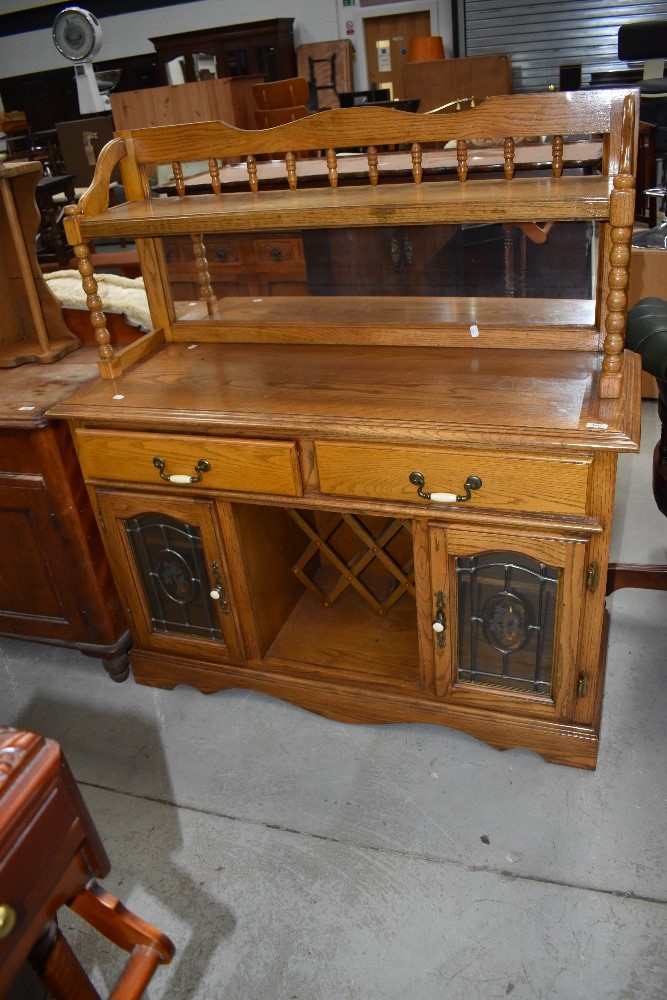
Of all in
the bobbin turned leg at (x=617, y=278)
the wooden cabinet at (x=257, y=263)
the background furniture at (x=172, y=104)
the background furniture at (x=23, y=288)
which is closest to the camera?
the bobbin turned leg at (x=617, y=278)

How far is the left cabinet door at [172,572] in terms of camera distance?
195cm

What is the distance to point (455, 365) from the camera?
1874mm

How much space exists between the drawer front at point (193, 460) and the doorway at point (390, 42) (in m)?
8.55

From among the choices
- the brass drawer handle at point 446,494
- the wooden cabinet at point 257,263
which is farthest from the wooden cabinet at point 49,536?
the wooden cabinet at point 257,263

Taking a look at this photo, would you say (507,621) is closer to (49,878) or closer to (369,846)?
(369,846)

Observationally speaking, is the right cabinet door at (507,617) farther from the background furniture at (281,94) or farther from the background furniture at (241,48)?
the background furniture at (241,48)

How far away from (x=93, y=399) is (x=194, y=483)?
33 cm

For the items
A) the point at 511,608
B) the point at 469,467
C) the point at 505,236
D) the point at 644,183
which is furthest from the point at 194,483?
the point at 644,183

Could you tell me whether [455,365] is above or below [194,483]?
above

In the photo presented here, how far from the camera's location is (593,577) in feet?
5.39

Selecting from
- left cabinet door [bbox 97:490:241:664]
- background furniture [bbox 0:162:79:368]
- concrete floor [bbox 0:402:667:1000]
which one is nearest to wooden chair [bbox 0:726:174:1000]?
concrete floor [bbox 0:402:667:1000]

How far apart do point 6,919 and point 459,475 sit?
1126 millimetres

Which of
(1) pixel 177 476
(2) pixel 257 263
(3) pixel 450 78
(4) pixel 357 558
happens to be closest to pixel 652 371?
(4) pixel 357 558

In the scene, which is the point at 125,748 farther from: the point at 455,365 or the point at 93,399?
the point at 455,365
